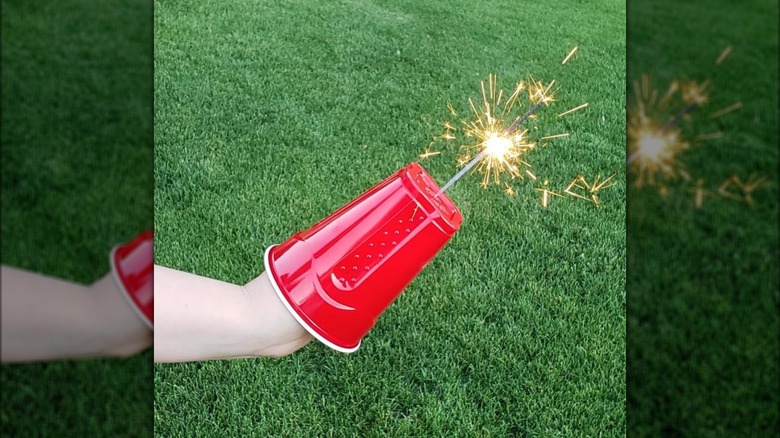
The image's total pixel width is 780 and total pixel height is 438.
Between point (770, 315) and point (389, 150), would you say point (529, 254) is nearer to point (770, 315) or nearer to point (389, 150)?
point (389, 150)

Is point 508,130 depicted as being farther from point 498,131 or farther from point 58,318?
point 58,318

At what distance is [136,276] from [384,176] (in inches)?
34.2

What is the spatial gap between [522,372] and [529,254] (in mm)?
228

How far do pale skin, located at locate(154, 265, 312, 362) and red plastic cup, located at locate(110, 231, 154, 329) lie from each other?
1.64 feet

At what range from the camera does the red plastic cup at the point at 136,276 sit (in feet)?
1.26

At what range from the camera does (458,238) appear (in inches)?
48.8

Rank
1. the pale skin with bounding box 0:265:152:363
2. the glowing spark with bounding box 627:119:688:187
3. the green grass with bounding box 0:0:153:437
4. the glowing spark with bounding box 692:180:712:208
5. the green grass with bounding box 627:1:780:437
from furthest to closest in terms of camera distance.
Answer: the glowing spark with bounding box 692:180:712:208
the green grass with bounding box 627:1:780:437
the glowing spark with bounding box 627:119:688:187
the green grass with bounding box 0:0:153:437
the pale skin with bounding box 0:265:152:363

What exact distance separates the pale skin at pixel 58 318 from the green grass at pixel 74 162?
0.45ft

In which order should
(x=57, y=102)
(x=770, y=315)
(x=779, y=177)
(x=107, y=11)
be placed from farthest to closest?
(x=779, y=177) < (x=770, y=315) < (x=107, y=11) < (x=57, y=102)

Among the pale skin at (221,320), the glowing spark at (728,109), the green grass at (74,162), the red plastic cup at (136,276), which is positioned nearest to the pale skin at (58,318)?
the red plastic cup at (136,276)

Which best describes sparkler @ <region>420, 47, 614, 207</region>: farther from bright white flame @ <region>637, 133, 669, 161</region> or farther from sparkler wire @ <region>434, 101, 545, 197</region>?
bright white flame @ <region>637, 133, 669, 161</region>

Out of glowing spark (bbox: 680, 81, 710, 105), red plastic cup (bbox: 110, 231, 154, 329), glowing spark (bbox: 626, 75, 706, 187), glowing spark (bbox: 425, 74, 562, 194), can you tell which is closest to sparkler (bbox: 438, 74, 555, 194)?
glowing spark (bbox: 425, 74, 562, 194)

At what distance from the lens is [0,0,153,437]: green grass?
0.62m

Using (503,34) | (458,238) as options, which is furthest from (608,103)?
(458,238)
